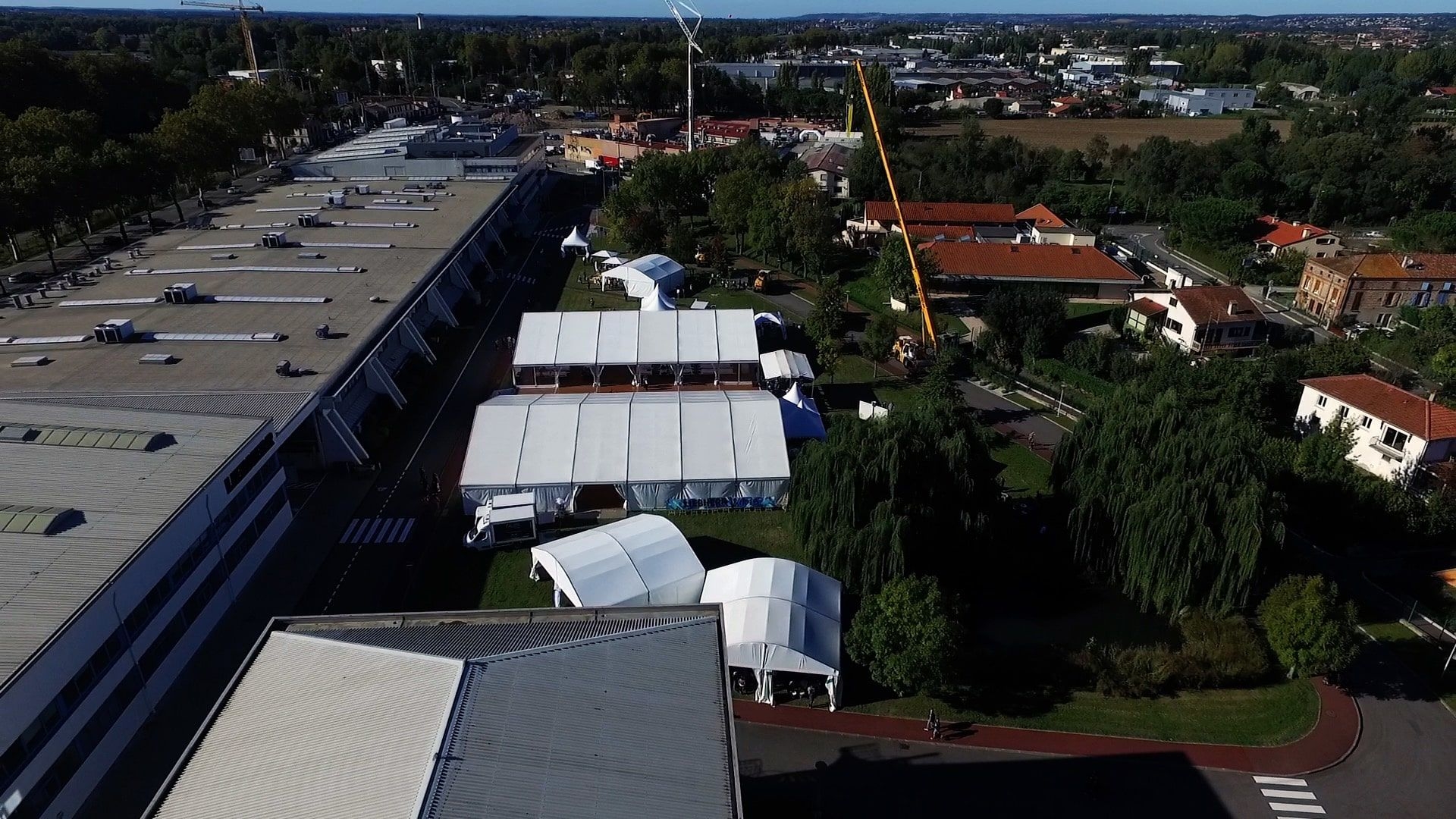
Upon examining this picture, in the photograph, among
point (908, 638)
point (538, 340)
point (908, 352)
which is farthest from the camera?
point (908, 352)

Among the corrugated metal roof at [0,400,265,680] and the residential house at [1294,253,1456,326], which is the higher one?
the corrugated metal roof at [0,400,265,680]

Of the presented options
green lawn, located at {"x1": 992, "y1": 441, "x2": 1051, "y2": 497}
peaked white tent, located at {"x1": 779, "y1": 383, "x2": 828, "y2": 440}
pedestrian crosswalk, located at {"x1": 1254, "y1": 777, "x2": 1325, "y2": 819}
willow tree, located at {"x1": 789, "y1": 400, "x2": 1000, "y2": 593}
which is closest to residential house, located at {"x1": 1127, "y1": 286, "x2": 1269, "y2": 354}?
green lawn, located at {"x1": 992, "y1": 441, "x2": 1051, "y2": 497}

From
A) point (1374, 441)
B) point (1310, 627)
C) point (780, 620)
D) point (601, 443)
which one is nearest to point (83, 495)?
point (601, 443)

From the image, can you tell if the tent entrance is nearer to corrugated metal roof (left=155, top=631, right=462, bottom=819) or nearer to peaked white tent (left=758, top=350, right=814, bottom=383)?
peaked white tent (left=758, top=350, right=814, bottom=383)

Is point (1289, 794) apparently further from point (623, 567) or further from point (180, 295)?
point (180, 295)

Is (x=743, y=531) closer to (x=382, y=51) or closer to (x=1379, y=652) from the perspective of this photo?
(x=1379, y=652)
